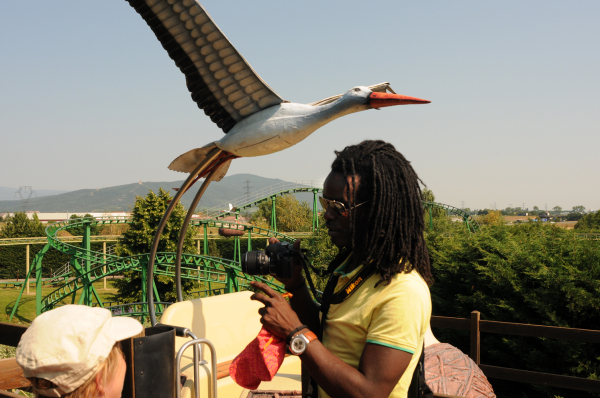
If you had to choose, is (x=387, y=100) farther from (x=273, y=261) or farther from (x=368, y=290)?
(x=368, y=290)

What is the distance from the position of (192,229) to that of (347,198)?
21.7 m

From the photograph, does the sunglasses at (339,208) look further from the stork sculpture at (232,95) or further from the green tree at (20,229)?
the green tree at (20,229)

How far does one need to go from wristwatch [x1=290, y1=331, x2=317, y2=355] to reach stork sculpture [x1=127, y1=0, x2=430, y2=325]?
82.0 inches

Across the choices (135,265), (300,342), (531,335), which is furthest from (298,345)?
(135,265)

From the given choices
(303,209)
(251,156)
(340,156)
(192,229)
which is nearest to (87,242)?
(192,229)

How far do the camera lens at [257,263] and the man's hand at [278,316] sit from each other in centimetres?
42

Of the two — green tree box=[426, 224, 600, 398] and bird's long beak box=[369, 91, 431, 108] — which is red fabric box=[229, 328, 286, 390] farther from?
green tree box=[426, 224, 600, 398]

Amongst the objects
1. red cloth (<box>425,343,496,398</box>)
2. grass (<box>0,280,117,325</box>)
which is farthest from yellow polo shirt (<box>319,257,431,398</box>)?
grass (<box>0,280,117,325</box>)

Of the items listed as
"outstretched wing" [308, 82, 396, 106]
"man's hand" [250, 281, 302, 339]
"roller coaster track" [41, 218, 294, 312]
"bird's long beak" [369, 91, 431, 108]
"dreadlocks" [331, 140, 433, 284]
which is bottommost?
"roller coaster track" [41, 218, 294, 312]

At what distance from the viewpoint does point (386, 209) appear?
1405 mm

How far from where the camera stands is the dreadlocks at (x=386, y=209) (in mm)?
1367

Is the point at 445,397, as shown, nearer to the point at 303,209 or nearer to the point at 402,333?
the point at 402,333

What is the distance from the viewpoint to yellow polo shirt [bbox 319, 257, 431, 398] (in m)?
1.17

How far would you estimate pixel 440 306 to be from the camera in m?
6.31
